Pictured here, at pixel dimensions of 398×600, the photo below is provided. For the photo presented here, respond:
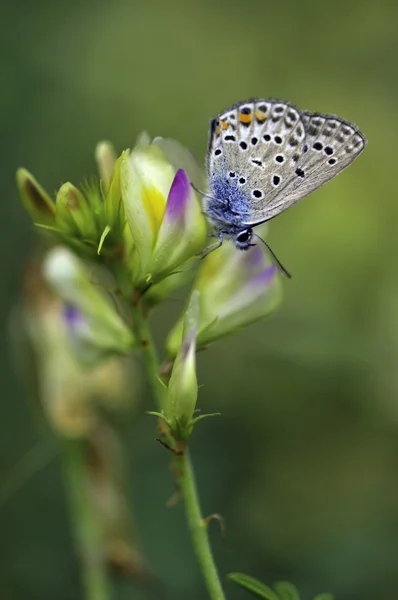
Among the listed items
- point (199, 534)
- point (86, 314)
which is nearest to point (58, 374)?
point (86, 314)

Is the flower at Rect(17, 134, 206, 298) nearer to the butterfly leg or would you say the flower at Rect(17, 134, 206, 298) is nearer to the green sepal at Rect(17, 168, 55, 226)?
the green sepal at Rect(17, 168, 55, 226)

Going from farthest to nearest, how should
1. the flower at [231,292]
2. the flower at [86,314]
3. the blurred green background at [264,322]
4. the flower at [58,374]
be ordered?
1. the blurred green background at [264,322]
2. the flower at [58,374]
3. the flower at [86,314]
4. the flower at [231,292]

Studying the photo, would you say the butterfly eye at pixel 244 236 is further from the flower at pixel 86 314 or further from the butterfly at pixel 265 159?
the flower at pixel 86 314

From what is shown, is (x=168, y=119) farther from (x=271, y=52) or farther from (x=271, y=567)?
(x=271, y=567)

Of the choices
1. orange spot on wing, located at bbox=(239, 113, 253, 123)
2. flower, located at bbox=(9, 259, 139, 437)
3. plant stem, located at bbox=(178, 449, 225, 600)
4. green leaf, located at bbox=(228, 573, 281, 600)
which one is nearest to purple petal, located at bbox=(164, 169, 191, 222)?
orange spot on wing, located at bbox=(239, 113, 253, 123)

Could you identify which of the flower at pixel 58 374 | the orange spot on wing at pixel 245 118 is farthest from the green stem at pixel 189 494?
the flower at pixel 58 374

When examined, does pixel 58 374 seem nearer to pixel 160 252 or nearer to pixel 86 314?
pixel 86 314
